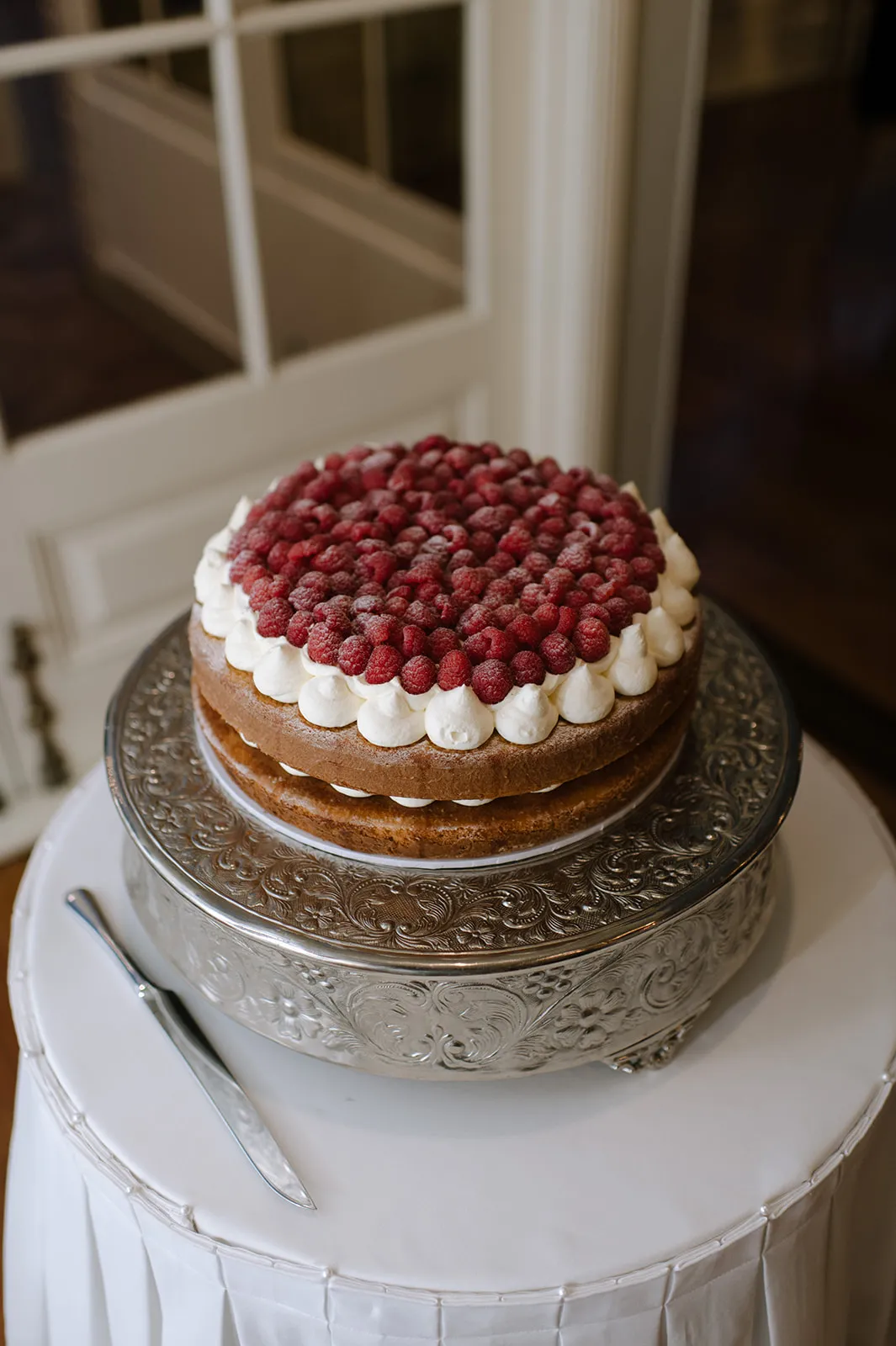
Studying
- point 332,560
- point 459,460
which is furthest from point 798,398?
point 332,560

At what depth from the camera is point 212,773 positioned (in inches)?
40.1

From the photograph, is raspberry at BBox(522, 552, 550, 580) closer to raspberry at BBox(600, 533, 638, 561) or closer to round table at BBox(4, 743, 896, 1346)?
raspberry at BBox(600, 533, 638, 561)

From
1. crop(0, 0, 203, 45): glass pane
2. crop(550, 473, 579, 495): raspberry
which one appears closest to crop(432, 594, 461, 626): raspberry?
crop(550, 473, 579, 495): raspberry

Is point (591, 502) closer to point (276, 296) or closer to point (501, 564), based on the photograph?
point (501, 564)

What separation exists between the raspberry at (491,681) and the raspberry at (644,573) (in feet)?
0.56

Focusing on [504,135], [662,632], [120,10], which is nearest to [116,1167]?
[662,632]

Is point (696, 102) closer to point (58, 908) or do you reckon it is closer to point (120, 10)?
point (120, 10)

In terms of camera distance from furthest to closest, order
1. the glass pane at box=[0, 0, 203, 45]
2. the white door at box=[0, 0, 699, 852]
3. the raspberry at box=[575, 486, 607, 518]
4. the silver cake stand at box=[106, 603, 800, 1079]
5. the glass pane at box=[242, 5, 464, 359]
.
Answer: the glass pane at box=[242, 5, 464, 359], the white door at box=[0, 0, 699, 852], the glass pane at box=[0, 0, 203, 45], the raspberry at box=[575, 486, 607, 518], the silver cake stand at box=[106, 603, 800, 1079]

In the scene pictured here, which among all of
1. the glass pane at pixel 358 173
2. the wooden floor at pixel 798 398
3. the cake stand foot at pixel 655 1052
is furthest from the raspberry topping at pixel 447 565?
the wooden floor at pixel 798 398

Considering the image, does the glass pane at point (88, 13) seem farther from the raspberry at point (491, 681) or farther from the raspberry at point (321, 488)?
the raspberry at point (491, 681)

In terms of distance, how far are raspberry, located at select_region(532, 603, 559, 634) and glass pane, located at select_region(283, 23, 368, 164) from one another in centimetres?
132

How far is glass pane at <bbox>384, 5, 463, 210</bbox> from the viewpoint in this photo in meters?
1.94

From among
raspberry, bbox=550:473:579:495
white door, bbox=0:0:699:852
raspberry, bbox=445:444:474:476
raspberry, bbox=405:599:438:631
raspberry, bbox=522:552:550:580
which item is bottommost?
white door, bbox=0:0:699:852

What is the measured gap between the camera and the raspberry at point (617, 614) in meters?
0.94
